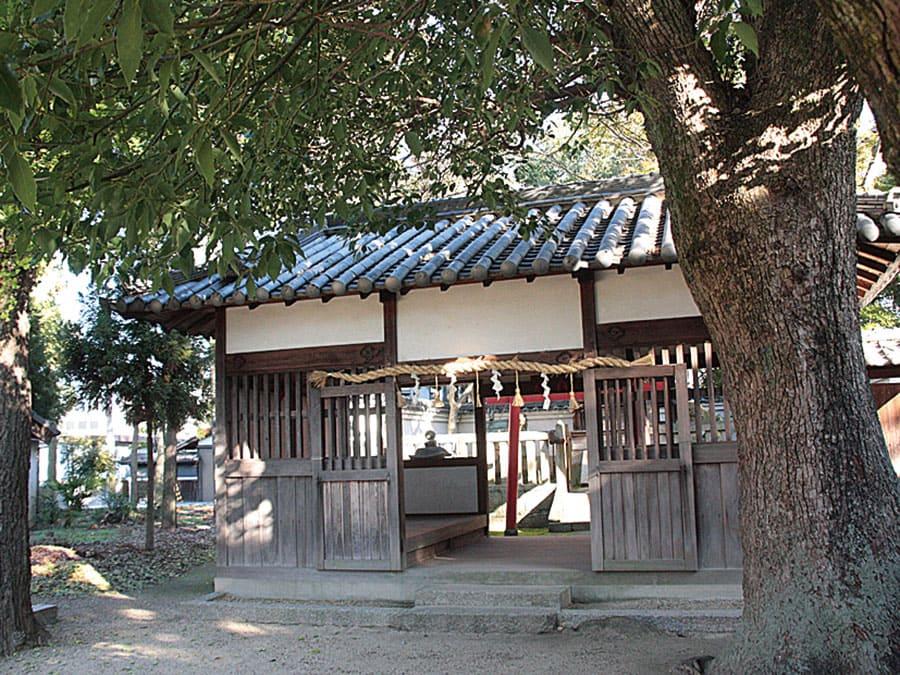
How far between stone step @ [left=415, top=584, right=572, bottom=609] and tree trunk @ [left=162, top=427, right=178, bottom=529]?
333 inches

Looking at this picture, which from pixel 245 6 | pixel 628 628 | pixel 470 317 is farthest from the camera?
pixel 470 317

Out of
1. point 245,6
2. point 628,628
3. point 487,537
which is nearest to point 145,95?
point 245,6

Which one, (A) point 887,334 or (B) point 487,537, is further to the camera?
(B) point 487,537

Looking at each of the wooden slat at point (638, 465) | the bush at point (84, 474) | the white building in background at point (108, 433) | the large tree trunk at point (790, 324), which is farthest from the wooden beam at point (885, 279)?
the bush at point (84, 474)

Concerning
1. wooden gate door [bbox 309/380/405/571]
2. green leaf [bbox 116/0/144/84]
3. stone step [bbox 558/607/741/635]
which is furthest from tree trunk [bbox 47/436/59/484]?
green leaf [bbox 116/0/144/84]

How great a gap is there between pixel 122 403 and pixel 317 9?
10100 mm

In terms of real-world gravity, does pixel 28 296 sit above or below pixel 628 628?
above

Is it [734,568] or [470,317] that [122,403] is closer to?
[470,317]

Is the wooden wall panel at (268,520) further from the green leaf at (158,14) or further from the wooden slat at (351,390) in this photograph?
the green leaf at (158,14)

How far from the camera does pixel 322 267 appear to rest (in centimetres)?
815

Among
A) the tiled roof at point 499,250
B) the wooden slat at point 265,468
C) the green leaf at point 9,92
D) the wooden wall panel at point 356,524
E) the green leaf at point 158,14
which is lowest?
the wooden wall panel at point 356,524

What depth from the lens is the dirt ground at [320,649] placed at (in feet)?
17.8

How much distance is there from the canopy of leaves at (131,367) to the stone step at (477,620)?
6972mm

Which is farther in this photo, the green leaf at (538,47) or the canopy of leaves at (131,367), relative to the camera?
the canopy of leaves at (131,367)
